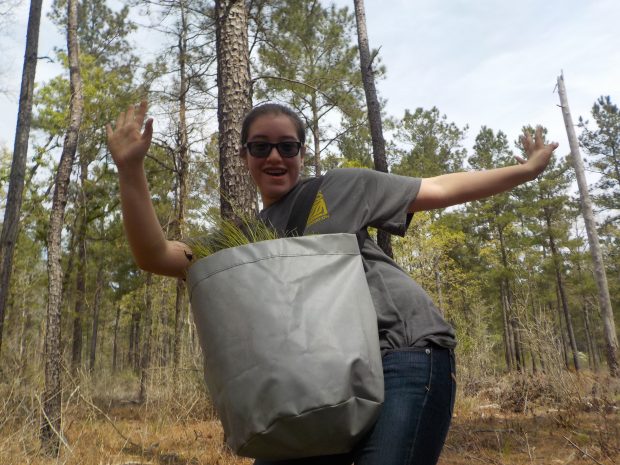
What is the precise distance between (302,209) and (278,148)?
0.22 metres

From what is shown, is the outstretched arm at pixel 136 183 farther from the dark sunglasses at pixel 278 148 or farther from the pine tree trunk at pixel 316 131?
the pine tree trunk at pixel 316 131

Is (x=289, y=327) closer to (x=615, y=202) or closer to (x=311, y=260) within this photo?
(x=311, y=260)

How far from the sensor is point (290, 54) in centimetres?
895

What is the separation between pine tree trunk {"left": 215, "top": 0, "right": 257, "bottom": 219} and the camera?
180 inches

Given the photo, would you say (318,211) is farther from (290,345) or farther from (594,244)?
(594,244)

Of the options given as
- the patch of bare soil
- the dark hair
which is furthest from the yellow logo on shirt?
the patch of bare soil

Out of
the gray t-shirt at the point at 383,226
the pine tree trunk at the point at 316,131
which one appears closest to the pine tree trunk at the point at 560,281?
the pine tree trunk at the point at 316,131

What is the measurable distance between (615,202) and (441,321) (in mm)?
28592

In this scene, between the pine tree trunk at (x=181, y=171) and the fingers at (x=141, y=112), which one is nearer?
the fingers at (x=141, y=112)

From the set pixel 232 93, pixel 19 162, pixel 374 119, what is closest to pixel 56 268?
pixel 19 162

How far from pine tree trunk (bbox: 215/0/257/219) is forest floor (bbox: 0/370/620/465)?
7.09ft

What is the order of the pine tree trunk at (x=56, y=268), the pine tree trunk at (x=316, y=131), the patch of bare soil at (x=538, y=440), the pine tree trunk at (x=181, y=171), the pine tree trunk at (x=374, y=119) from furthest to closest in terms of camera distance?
the pine tree trunk at (x=316, y=131), the pine tree trunk at (x=181, y=171), the pine tree trunk at (x=374, y=119), the pine tree trunk at (x=56, y=268), the patch of bare soil at (x=538, y=440)

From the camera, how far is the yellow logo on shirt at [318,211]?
1212 millimetres

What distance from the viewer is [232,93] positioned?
4.69 meters
